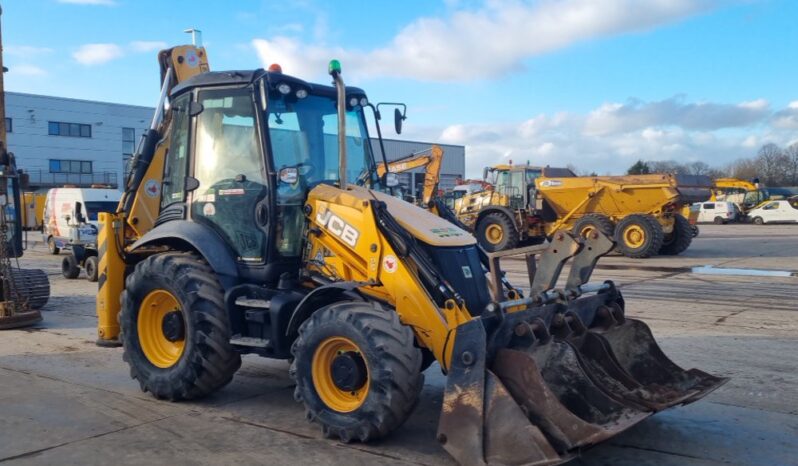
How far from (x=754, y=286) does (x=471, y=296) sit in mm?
11219

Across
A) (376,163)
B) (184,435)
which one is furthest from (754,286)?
(184,435)

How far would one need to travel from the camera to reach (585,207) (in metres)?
22.7

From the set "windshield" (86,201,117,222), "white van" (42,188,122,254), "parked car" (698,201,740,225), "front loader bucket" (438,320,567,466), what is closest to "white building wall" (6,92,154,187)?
"white van" (42,188,122,254)

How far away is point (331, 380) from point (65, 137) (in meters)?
52.7

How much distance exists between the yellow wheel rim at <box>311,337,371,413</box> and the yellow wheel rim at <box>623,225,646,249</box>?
16.9 meters

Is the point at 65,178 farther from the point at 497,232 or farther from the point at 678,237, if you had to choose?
the point at 678,237

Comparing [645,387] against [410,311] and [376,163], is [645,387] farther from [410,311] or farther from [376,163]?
[376,163]

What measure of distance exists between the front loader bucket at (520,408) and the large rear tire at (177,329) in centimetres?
228

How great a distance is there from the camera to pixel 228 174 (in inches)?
259

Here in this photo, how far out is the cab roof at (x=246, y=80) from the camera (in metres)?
6.41

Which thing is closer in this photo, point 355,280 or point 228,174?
point 355,280

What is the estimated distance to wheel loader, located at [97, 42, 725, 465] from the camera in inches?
191

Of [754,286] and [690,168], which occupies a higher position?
[690,168]

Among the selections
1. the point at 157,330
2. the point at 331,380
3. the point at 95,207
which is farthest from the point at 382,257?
the point at 95,207
